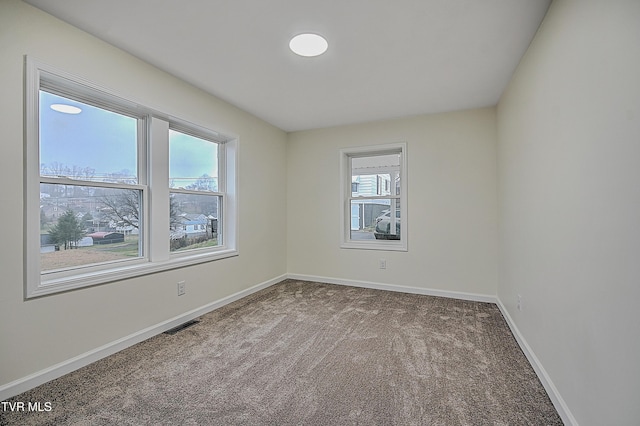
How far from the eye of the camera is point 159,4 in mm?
1823

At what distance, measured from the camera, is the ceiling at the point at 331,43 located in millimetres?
1853

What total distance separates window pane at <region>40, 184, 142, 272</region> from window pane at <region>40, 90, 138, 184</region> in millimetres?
129

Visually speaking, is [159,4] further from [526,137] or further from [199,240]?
[526,137]

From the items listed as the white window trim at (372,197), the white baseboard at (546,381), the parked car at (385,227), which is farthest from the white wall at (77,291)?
the white baseboard at (546,381)

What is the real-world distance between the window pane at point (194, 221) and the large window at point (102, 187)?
0.01 meters

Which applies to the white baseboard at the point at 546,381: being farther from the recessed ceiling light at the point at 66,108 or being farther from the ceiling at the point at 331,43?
the recessed ceiling light at the point at 66,108

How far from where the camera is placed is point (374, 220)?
441cm

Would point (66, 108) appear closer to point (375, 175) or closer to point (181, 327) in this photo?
point (181, 327)

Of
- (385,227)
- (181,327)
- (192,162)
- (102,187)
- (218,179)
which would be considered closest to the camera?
(102,187)

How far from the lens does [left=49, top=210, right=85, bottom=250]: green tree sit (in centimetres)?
209

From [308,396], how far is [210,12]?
8.34ft

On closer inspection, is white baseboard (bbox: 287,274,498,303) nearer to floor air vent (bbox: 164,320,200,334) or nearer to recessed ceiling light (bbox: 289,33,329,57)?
floor air vent (bbox: 164,320,200,334)

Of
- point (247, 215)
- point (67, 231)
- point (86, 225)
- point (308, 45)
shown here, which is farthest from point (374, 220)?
point (67, 231)

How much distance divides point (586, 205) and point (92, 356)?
3.23m
